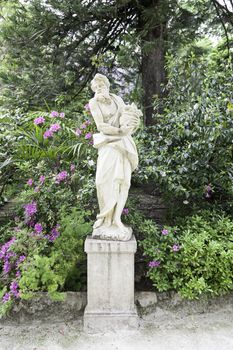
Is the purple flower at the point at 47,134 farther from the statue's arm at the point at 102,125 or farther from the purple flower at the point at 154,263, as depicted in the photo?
the purple flower at the point at 154,263

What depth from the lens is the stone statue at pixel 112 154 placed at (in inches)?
99.0

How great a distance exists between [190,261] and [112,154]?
4.41 ft

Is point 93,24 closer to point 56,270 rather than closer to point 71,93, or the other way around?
point 71,93

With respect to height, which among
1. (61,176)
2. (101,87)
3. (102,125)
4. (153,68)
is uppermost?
(153,68)

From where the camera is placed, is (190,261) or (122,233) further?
(190,261)

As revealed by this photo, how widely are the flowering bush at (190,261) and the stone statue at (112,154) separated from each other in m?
0.55

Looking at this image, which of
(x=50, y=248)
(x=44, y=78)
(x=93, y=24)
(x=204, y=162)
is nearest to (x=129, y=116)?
(x=204, y=162)

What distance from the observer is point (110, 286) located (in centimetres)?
262

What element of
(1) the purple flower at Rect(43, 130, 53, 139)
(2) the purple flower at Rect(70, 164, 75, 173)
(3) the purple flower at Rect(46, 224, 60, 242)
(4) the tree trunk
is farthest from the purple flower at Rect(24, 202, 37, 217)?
(4) the tree trunk

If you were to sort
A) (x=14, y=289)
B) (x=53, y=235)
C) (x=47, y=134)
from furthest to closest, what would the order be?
(x=47, y=134), (x=53, y=235), (x=14, y=289)

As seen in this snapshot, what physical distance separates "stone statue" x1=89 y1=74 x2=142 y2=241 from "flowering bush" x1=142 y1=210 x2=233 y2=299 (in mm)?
549


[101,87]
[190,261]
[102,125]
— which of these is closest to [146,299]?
[190,261]

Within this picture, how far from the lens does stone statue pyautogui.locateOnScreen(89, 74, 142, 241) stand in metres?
2.52

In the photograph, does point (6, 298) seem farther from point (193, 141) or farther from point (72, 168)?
point (193, 141)
